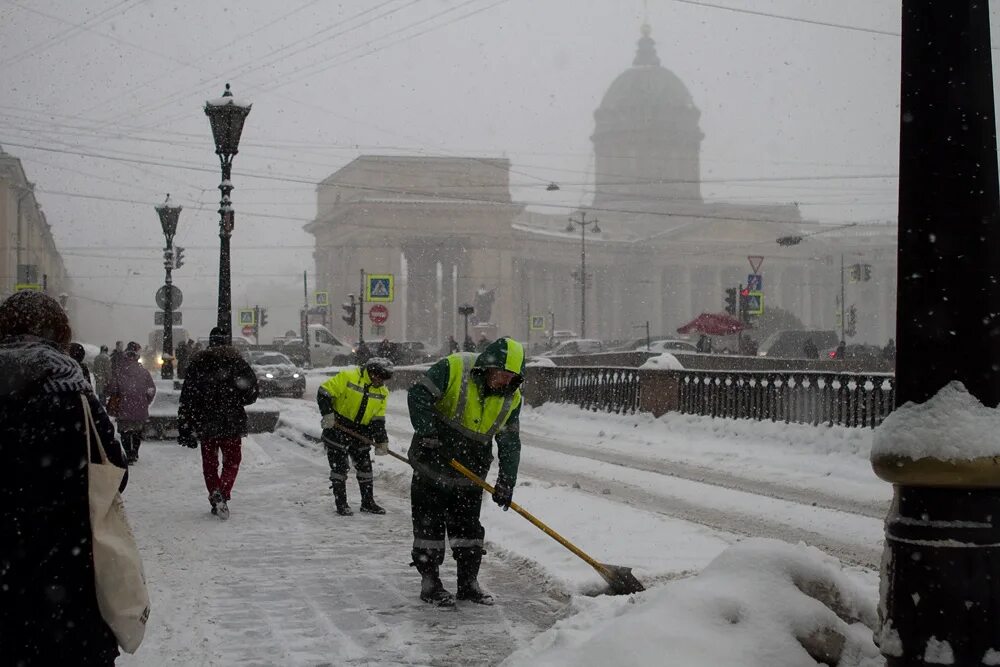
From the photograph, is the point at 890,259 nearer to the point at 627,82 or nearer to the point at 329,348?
the point at 627,82

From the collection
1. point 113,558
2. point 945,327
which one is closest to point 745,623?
point 945,327

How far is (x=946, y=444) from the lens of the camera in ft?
10.9

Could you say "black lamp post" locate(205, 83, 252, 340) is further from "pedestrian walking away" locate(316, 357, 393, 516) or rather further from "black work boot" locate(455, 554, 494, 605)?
"black work boot" locate(455, 554, 494, 605)

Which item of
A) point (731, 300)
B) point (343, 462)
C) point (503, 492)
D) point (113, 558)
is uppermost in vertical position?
point (731, 300)

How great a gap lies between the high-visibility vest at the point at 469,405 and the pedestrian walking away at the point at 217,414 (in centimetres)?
407

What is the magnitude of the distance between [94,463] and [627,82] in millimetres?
119250

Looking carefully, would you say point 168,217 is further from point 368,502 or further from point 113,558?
point 113,558

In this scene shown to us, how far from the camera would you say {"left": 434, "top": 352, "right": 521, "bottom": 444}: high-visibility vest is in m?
6.58

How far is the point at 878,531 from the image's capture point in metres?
9.73

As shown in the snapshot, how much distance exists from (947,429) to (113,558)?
7.69 feet

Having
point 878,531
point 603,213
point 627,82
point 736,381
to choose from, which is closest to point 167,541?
point 878,531

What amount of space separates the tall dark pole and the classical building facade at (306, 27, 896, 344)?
5266 cm

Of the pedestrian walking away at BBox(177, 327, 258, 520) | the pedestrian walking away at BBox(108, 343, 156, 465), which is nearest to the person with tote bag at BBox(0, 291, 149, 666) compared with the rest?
the pedestrian walking away at BBox(177, 327, 258, 520)

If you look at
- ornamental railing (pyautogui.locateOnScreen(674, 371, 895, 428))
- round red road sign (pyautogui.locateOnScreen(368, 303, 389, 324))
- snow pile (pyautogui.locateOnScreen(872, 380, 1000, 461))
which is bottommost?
ornamental railing (pyautogui.locateOnScreen(674, 371, 895, 428))
